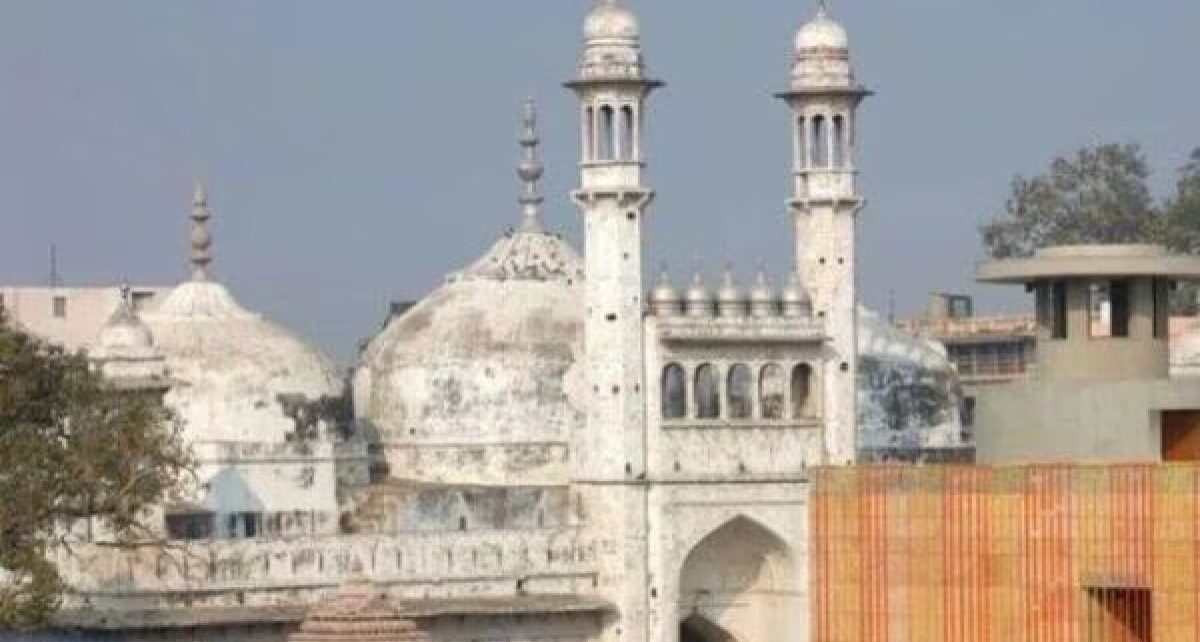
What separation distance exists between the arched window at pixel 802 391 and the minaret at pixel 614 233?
2099 mm

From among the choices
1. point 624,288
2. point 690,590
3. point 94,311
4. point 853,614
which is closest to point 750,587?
point 690,590

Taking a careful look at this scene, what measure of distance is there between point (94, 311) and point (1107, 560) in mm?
30456

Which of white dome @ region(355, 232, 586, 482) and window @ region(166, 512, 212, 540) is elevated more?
white dome @ region(355, 232, 586, 482)

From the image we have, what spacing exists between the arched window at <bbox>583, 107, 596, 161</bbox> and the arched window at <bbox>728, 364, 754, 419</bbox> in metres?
2.85

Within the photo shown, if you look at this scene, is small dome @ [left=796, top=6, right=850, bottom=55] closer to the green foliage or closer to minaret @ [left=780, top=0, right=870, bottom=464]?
minaret @ [left=780, top=0, right=870, bottom=464]

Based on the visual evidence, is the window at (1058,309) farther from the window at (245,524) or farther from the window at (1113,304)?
the window at (245,524)

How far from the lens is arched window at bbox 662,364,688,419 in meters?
50.0

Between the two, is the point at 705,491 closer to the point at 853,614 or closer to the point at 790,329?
the point at 790,329

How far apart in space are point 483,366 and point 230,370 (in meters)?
2.87

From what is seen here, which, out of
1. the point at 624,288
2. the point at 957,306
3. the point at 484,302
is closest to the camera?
the point at 624,288

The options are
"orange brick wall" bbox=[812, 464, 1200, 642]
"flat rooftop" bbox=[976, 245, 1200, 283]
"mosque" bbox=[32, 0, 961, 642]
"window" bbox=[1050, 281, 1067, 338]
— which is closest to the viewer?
"orange brick wall" bbox=[812, 464, 1200, 642]

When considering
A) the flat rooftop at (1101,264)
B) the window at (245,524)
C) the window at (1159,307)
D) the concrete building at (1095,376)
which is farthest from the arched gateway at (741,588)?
the flat rooftop at (1101,264)

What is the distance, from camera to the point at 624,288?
4947 cm

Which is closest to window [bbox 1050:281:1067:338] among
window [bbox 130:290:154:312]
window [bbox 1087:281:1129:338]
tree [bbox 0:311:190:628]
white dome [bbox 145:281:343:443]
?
window [bbox 1087:281:1129:338]
